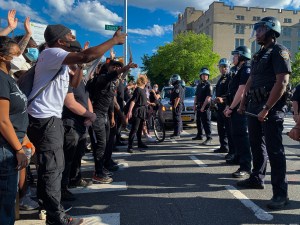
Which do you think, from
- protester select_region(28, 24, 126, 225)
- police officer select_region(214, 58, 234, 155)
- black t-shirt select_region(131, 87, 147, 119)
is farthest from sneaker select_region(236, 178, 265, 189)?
black t-shirt select_region(131, 87, 147, 119)

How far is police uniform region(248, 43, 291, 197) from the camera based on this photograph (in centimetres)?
359

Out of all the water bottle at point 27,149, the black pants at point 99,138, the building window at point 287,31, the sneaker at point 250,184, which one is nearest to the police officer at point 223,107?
A: the sneaker at point 250,184

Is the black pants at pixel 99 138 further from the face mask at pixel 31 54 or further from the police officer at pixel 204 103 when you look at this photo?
the police officer at pixel 204 103

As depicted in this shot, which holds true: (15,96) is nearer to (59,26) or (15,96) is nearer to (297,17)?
(59,26)

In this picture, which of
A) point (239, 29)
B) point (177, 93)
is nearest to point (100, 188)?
point (177, 93)

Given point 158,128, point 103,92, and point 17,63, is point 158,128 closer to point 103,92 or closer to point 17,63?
point 103,92

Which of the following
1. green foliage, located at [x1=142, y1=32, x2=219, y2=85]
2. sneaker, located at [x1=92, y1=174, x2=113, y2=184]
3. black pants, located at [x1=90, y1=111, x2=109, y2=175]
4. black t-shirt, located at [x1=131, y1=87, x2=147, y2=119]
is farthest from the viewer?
green foliage, located at [x1=142, y1=32, x2=219, y2=85]

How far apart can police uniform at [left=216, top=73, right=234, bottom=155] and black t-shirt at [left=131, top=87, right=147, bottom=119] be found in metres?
1.82

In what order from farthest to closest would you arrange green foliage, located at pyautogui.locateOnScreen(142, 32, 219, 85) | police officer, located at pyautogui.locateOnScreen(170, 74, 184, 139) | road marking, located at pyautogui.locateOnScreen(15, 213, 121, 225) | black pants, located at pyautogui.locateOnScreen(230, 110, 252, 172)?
green foliage, located at pyautogui.locateOnScreen(142, 32, 219, 85) → police officer, located at pyautogui.locateOnScreen(170, 74, 184, 139) → black pants, located at pyautogui.locateOnScreen(230, 110, 252, 172) → road marking, located at pyautogui.locateOnScreen(15, 213, 121, 225)

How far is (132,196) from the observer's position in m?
4.12

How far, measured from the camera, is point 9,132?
2.29 meters

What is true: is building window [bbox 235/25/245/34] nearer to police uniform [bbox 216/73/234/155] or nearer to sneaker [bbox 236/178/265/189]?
police uniform [bbox 216/73/234/155]

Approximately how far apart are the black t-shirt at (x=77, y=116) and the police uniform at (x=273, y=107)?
229 centimetres

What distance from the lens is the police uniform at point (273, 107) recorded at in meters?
3.59
